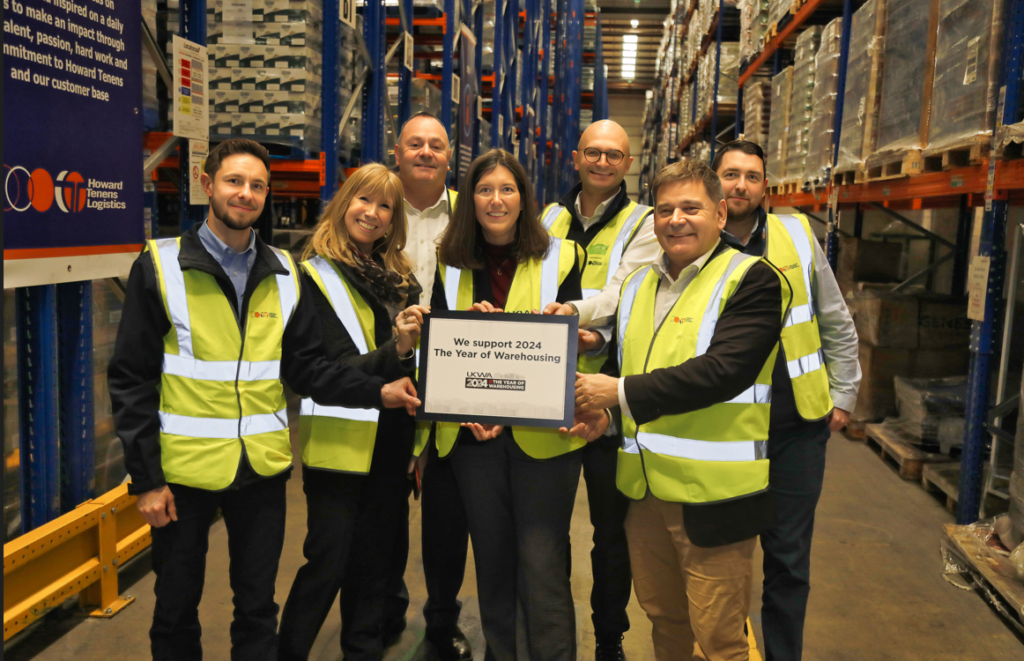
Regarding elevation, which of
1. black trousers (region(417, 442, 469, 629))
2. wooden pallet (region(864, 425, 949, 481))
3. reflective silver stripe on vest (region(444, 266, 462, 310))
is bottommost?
wooden pallet (region(864, 425, 949, 481))

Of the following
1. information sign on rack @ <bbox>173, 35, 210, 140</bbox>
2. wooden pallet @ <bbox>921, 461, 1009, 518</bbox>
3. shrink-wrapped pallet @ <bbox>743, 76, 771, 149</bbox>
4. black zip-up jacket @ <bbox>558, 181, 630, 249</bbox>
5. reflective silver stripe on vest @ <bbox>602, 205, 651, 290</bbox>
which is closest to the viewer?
reflective silver stripe on vest @ <bbox>602, 205, 651, 290</bbox>

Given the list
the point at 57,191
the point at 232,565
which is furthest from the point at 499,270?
the point at 57,191

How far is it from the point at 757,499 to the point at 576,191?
5.04 ft

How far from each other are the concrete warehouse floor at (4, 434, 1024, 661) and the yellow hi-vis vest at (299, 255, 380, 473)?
97cm

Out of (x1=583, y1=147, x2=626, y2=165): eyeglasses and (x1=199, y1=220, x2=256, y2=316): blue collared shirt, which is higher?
(x1=583, y1=147, x2=626, y2=165): eyeglasses

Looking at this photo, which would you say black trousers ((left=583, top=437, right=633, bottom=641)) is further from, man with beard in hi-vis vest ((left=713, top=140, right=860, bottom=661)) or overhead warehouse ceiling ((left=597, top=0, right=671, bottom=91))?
overhead warehouse ceiling ((left=597, top=0, right=671, bottom=91))

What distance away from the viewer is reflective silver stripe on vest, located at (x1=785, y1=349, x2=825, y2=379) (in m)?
2.62

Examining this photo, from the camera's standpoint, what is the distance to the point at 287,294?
246 cm

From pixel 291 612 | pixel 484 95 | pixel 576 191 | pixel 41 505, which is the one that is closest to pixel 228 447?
pixel 291 612

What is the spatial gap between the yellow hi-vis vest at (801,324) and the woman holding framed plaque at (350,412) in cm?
130

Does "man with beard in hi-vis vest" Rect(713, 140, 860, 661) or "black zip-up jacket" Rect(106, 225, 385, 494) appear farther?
"man with beard in hi-vis vest" Rect(713, 140, 860, 661)

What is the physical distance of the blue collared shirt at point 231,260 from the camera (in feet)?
7.77

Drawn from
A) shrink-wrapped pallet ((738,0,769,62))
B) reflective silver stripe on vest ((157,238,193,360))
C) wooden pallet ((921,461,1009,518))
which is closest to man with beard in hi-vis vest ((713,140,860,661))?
reflective silver stripe on vest ((157,238,193,360))

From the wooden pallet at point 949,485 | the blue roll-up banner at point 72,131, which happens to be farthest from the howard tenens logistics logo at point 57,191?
the wooden pallet at point 949,485
